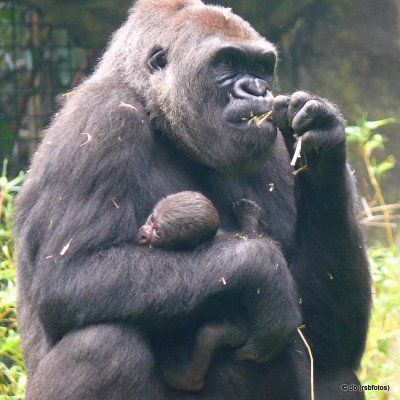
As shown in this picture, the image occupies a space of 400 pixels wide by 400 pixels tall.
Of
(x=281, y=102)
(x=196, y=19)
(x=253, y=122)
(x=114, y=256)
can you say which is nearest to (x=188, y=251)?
(x=114, y=256)

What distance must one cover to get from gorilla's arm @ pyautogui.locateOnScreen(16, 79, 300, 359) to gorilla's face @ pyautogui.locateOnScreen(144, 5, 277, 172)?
10.5 inches

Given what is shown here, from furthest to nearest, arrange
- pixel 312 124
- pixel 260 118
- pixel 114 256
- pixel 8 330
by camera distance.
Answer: pixel 8 330 < pixel 260 118 < pixel 312 124 < pixel 114 256

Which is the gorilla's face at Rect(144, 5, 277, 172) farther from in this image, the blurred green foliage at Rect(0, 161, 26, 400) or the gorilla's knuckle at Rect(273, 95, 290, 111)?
the blurred green foliage at Rect(0, 161, 26, 400)

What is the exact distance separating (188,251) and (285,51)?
494 centimetres

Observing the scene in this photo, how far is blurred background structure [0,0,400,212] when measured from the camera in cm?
860

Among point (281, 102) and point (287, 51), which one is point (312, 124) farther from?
point (287, 51)

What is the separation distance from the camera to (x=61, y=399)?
13.6ft

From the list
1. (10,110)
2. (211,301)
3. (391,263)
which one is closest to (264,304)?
(211,301)

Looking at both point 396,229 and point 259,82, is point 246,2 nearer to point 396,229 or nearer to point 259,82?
point 396,229

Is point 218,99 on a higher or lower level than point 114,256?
higher

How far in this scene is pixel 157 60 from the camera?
4777 millimetres

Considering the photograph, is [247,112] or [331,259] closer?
[247,112]

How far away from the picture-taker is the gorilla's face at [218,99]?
4.49m

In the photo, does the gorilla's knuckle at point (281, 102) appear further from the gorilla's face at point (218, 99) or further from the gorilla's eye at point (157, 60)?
the gorilla's eye at point (157, 60)
